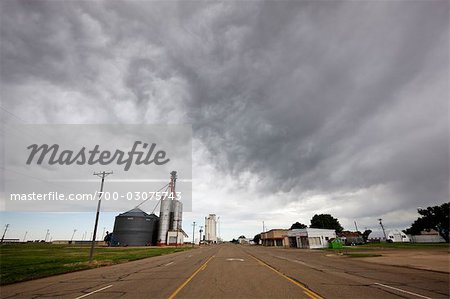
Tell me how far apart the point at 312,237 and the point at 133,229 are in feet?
218

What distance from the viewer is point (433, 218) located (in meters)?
86.5

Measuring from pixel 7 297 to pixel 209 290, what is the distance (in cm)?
847

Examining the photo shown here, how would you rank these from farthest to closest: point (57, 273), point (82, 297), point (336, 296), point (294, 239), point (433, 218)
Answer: point (433, 218) < point (294, 239) < point (57, 273) < point (82, 297) < point (336, 296)

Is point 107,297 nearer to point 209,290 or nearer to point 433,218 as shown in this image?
point 209,290

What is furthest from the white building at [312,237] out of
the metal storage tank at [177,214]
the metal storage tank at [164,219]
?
the metal storage tank at [164,219]

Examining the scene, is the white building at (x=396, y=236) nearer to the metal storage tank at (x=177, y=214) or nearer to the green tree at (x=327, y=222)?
the green tree at (x=327, y=222)

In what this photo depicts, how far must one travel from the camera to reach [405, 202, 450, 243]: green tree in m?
83.1

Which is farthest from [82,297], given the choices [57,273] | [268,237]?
[268,237]

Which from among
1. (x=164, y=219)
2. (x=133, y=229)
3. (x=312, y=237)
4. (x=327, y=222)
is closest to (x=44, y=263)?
(x=312, y=237)

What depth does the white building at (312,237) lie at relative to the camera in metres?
63.5

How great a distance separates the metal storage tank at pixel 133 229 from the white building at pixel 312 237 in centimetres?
5901

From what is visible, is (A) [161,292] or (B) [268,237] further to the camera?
(B) [268,237]

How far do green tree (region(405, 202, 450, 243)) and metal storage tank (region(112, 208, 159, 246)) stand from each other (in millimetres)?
105956

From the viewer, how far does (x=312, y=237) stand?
6388 cm
